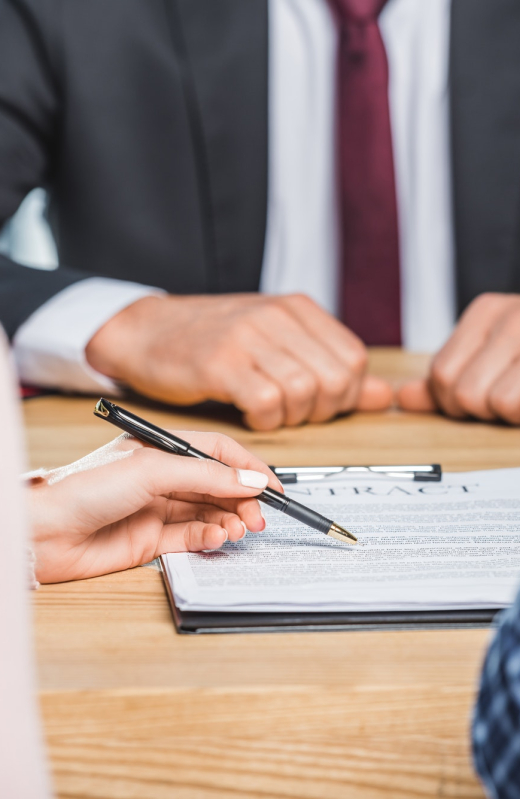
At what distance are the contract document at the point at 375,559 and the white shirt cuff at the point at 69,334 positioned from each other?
46 cm

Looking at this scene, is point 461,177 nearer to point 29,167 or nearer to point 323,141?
point 323,141

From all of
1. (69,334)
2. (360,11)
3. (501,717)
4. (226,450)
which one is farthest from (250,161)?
(501,717)

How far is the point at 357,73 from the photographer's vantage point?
49.5 inches

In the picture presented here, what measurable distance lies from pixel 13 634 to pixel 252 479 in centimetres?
29

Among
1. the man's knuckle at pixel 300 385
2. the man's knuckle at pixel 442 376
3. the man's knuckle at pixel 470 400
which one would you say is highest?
the man's knuckle at pixel 300 385

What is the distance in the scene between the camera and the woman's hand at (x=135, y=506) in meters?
0.44

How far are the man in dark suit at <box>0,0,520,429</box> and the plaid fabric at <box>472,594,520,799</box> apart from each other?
2.42 feet

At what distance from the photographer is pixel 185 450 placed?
496mm

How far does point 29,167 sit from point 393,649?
119 centimetres

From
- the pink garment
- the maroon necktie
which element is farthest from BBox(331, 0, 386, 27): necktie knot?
the pink garment

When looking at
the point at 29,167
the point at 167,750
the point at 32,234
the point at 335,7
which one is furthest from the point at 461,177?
the point at 32,234

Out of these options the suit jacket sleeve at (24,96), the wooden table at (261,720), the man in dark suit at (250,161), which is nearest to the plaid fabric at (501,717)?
the wooden table at (261,720)

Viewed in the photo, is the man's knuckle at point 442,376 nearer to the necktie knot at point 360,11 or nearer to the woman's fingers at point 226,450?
the woman's fingers at point 226,450

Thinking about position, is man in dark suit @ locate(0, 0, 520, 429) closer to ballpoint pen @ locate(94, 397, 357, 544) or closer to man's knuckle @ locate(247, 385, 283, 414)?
man's knuckle @ locate(247, 385, 283, 414)
